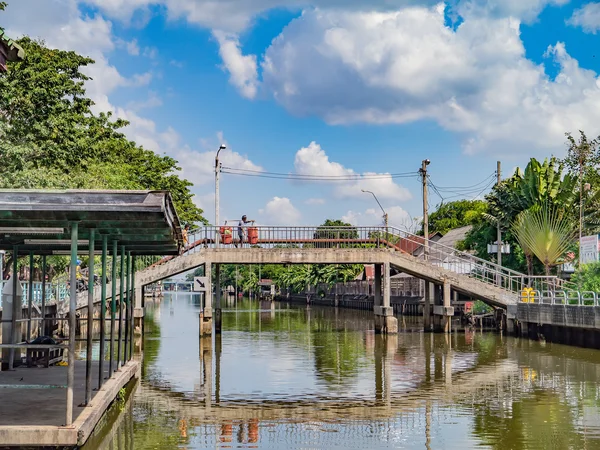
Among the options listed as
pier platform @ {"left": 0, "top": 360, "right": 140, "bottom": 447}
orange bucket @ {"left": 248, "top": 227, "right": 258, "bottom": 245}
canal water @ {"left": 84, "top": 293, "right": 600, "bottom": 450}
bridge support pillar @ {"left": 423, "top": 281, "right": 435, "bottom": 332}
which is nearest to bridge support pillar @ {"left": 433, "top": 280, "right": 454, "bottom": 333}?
bridge support pillar @ {"left": 423, "top": 281, "right": 435, "bottom": 332}

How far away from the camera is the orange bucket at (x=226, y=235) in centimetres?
4038

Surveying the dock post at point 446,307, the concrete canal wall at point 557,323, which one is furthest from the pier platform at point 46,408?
the dock post at point 446,307

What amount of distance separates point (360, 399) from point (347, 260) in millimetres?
21309

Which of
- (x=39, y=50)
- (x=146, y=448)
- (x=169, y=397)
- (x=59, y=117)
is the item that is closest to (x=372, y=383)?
(x=169, y=397)

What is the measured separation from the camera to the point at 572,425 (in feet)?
52.3

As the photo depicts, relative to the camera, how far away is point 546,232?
43406 mm

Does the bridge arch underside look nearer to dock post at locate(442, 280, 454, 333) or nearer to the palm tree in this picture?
dock post at locate(442, 280, 454, 333)

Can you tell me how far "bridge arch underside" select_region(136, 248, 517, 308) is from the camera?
131 feet

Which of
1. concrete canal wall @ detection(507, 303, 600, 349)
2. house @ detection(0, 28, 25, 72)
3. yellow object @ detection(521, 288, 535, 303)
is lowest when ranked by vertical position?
concrete canal wall @ detection(507, 303, 600, 349)

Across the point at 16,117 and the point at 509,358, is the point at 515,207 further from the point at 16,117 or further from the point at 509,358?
the point at 16,117

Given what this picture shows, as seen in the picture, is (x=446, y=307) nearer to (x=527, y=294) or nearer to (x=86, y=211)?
(x=527, y=294)

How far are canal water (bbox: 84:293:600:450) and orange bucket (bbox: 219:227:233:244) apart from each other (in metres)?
6.48

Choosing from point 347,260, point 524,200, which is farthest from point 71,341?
point 524,200

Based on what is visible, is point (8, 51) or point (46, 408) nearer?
point (8, 51)
